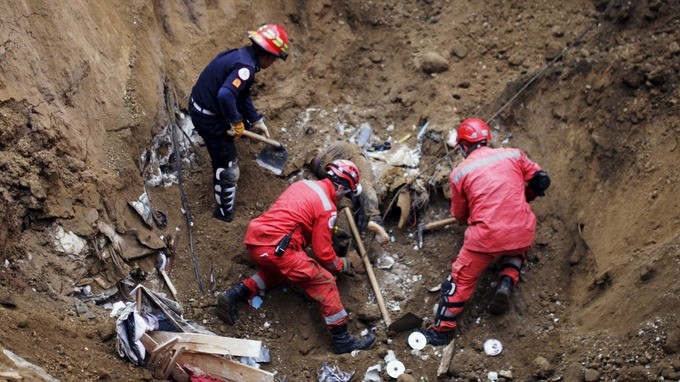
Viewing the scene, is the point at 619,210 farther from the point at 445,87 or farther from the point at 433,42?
the point at 433,42

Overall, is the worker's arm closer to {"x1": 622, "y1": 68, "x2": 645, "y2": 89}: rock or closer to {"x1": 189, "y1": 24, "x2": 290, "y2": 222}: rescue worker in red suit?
{"x1": 189, "y1": 24, "x2": 290, "y2": 222}: rescue worker in red suit

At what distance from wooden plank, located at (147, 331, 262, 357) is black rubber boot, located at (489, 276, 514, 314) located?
225 cm

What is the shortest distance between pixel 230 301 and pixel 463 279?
7.34 feet

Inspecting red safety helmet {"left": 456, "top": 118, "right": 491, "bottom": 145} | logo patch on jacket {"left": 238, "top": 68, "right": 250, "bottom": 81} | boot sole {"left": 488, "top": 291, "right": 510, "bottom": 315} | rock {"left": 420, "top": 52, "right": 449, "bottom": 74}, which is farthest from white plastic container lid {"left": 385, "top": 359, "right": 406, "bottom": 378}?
rock {"left": 420, "top": 52, "right": 449, "bottom": 74}

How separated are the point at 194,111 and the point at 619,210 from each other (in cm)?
442

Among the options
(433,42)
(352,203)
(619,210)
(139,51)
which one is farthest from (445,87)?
(139,51)

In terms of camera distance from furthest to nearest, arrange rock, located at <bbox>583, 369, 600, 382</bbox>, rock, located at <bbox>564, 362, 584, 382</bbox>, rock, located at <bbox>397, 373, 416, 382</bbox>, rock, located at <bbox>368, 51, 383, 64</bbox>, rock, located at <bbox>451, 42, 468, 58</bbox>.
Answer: rock, located at <bbox>368, 51, 383, 64</bbox> → rock, located at <bbox>451, 42, 468, 58</bbox> → rock, located at <bbox>397, 373, 416, 382</bbox> → rock, located at <bbox>564, 362, 584, 382</bbox> → rock, located at <bbox>583, 369, 600, 382</bbox>

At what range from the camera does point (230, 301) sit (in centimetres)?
659

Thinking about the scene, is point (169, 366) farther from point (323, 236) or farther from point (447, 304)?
point (447, 304)

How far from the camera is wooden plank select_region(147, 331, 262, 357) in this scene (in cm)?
579

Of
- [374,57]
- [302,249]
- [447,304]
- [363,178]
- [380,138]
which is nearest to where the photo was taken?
[447,304]

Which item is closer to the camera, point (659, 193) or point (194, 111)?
point (659, 193)

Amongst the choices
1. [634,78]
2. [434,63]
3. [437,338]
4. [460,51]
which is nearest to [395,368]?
[437,338]

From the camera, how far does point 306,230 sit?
21.9ft
